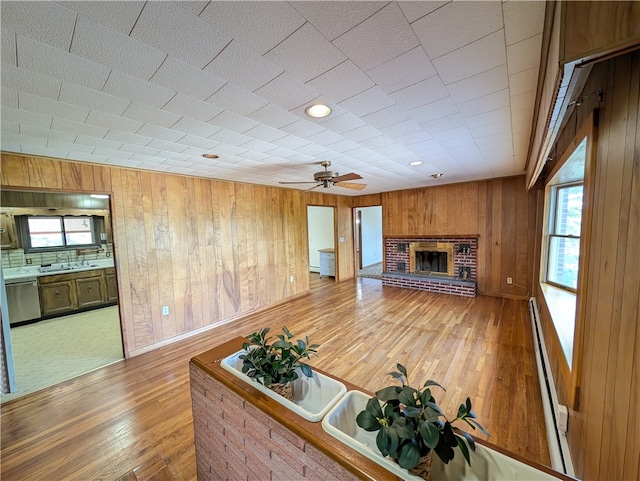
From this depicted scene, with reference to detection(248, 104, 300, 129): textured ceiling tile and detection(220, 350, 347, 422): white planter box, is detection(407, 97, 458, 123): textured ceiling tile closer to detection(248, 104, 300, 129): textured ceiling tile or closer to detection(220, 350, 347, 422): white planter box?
detection(248, 104, 300, 129): textured ceiling tile

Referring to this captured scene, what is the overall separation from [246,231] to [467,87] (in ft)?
12.1

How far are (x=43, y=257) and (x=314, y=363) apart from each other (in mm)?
5684

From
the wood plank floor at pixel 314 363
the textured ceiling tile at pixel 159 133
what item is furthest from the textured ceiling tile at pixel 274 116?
the wood plank floor at pixel 314 363

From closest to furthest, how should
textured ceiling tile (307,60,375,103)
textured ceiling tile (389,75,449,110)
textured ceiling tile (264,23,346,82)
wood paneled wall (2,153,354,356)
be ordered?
textured ceiling tile (264,23,346,82)
textured ceiling tile (307,60,375,103)
textured ceiling tile (389,75,449,110)
wood paneled wall (2,153,354,356)

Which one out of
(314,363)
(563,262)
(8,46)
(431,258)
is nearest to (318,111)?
(8,46)

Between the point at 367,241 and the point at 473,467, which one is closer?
the point at 473,467

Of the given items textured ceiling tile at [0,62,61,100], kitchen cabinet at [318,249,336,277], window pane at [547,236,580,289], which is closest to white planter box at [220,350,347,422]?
textured ceiling tile at [0,62,61,100]

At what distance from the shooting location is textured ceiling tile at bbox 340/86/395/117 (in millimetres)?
1521

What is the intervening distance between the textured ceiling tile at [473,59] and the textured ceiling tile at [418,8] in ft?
1.04

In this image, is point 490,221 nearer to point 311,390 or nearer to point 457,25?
point 457,25

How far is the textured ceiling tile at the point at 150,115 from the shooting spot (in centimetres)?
162

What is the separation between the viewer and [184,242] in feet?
11.8

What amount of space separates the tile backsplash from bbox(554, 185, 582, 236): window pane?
25.7ft

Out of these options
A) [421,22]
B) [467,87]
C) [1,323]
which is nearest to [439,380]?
[467,87]
